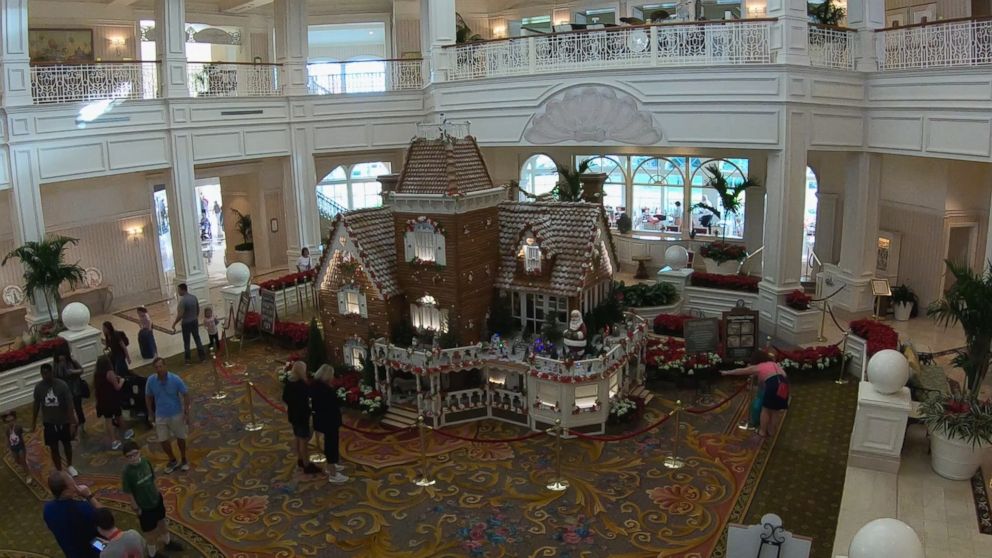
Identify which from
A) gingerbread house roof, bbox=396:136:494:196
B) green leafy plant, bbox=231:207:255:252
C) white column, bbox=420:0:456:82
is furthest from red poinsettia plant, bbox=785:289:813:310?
green leafy plant, bbox=231:207:255:252

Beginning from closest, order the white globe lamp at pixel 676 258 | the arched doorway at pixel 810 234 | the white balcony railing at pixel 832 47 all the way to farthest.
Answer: the white balcony railing at pixel 832 47, the white globe lamp at pixel 676 258, the arched doorway at pixel 810 234

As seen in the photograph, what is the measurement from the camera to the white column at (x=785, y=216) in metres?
14.5

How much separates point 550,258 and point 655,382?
2949mm

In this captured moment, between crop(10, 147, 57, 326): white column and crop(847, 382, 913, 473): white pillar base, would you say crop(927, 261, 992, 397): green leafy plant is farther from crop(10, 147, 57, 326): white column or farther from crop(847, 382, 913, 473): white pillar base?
crop(10, 147, 57, 326): white column

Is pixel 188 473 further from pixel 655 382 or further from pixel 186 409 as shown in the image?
pixel 655 382

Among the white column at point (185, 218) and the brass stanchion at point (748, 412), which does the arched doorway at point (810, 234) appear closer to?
the brass stanchion at point (748, 412)

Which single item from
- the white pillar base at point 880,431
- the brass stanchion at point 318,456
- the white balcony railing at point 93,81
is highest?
the white balcony railing at point 93,81

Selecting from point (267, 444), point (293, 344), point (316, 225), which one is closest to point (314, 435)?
point (267, 444)

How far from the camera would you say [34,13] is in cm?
1858

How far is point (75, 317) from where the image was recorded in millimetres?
13781

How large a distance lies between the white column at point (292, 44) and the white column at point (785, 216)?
11374 mm

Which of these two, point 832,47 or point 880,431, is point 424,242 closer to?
point 880,431

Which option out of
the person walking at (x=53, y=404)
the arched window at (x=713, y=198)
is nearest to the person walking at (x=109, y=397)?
the person walking at (x=53, y=404)

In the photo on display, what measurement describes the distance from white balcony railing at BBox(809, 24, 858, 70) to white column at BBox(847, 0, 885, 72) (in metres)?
0.13
